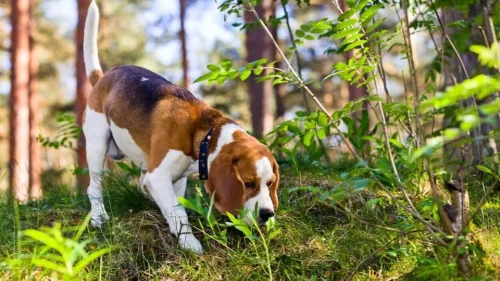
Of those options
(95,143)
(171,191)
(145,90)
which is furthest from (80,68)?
(171,191)

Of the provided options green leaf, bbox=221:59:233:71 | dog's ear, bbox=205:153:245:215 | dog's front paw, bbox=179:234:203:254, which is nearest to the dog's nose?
A: dog's ear, bbox=205:153:245:215

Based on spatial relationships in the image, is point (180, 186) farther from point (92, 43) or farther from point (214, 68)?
point (214, 68)

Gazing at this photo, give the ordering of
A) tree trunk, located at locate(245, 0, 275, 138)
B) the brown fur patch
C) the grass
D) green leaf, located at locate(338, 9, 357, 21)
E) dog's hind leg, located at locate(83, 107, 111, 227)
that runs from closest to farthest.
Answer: green leaf, located at locate(338, 9, 357, 21) → the grass → dog's hind leg, located at locate(83, 107, 111, 227) → the brown fur patch → tree trunk, located at locate(245, 0, 275, 138)

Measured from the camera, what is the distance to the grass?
9.96ft

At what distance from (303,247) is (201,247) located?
2.02ft

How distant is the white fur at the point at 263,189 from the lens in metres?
3.42

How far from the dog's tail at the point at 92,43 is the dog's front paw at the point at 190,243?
2.28 metres

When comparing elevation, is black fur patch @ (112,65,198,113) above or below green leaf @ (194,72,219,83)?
below

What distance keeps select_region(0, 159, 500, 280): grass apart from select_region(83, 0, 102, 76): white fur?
152cm

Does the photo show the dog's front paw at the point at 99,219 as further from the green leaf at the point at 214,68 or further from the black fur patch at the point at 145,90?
the green leaf at the point at 214,68

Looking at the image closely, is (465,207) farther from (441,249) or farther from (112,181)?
(112,181)

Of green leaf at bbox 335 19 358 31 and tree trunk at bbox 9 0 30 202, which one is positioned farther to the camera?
tree trunk at bbox 9 0 30 202

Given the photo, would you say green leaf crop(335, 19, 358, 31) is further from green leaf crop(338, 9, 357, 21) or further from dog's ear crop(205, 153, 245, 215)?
dog's ear crop(205, 153, 245, 215)

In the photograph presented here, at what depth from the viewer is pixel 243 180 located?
3494mm
